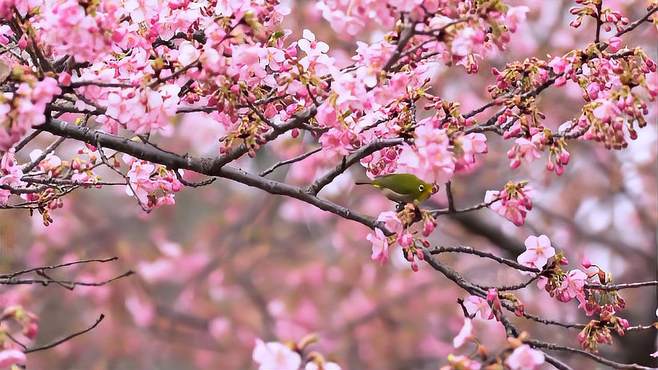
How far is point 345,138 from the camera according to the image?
6.84 ft

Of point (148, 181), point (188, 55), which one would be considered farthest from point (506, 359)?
point (148, 181)

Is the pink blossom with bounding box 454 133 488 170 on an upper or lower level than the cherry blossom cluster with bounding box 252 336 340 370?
upper

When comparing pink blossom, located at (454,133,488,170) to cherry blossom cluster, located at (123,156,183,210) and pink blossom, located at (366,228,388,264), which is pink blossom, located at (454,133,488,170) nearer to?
pink blossom, located at (366,228,388,264)

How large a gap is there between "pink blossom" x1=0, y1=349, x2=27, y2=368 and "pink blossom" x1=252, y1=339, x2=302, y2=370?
1.41 feet

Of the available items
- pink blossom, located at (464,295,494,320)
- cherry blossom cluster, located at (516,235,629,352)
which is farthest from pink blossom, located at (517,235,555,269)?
pink blossom, located at (464,295,494,320)

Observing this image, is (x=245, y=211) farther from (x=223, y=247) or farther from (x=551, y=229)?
(x=551, y=229)

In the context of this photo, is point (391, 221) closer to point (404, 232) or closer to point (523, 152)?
point (404, 232)

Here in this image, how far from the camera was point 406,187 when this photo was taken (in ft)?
6.64

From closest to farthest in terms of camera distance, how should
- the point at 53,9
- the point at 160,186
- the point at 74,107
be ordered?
the point at 53,9 < the point at 74,107 < the point at 160,186

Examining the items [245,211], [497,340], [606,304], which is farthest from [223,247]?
[606,304]

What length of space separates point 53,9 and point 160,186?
2.36 feet

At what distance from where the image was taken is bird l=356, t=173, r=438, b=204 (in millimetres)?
2008

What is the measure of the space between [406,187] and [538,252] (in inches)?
15.8

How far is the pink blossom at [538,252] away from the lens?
7.02ft
